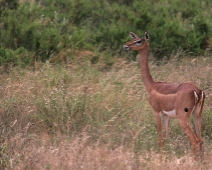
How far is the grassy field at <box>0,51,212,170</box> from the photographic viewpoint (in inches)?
241

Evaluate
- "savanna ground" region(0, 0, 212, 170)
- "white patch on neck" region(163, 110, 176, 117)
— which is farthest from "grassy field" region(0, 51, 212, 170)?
"white patch on neck" region(163, 110, 176, 117)

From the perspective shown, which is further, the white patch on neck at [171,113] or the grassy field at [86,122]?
the white patch on neck at [171,113]

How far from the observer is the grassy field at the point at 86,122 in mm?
6113

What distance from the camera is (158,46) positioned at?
40.8 feet

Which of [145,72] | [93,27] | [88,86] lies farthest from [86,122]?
[93,27]

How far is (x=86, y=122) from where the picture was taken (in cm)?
774

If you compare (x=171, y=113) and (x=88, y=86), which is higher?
(x=171, y=113)

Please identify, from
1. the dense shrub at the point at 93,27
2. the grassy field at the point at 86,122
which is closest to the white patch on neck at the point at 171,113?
the grassy field at the point at 86,122

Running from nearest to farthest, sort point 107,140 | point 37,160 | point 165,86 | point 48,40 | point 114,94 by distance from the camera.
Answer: point 37,160 → point 107,140 → point 165,86 → point 114,94 → point 48,40

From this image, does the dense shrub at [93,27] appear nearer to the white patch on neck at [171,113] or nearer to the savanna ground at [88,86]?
the savanna ground at [88,86]

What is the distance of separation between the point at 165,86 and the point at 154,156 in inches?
63.9

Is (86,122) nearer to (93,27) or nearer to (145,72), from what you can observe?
(145,72)

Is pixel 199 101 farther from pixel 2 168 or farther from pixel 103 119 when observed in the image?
pixel 2 168

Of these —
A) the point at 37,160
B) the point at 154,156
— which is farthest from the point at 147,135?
the point at 37,160
